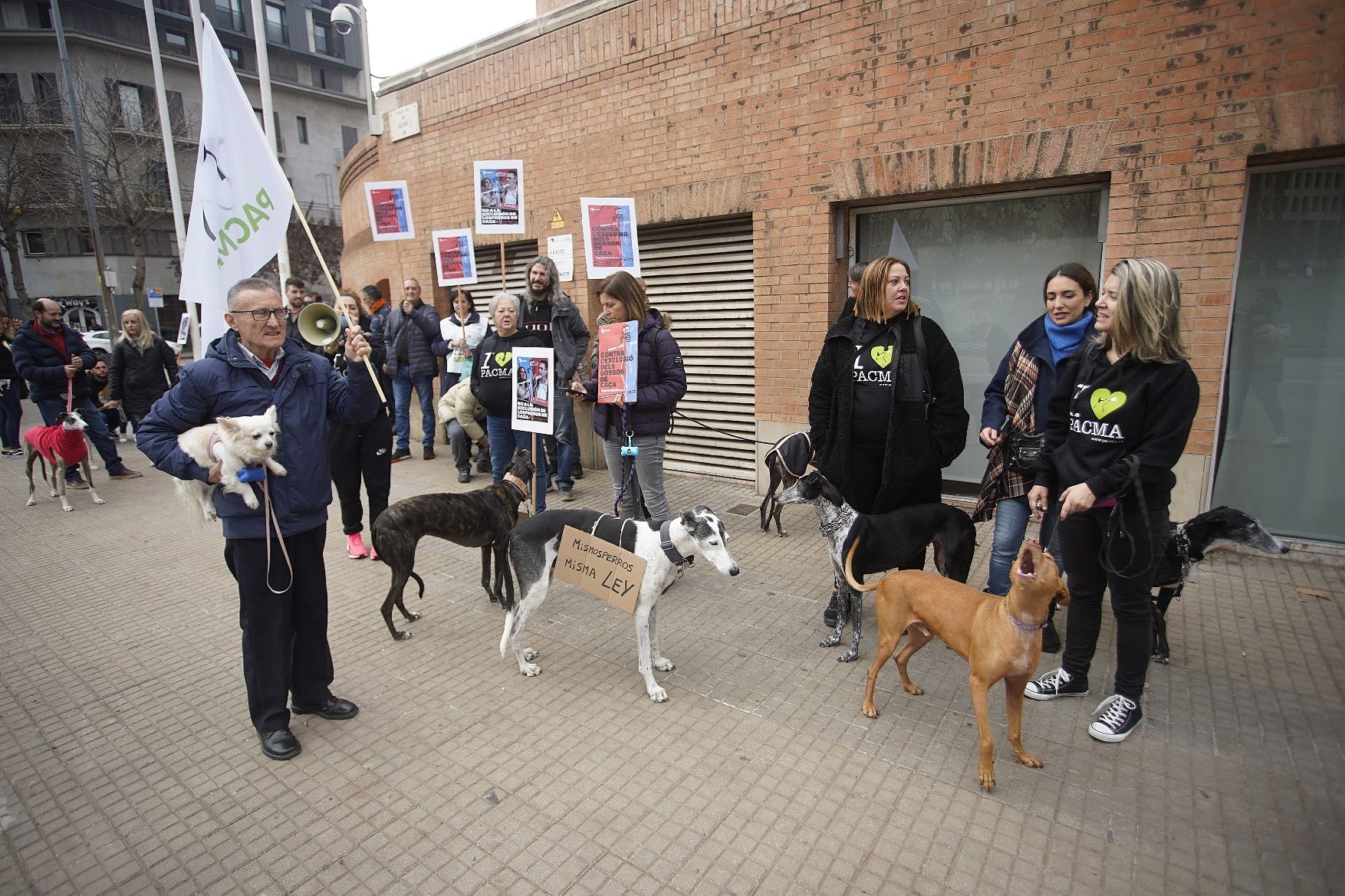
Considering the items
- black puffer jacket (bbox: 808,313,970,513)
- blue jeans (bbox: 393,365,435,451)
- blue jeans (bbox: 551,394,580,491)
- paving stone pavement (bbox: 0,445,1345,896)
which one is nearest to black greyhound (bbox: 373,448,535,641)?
paving stone pavement (bbox: 0,445,1345,896)

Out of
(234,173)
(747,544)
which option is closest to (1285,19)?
(747,544)

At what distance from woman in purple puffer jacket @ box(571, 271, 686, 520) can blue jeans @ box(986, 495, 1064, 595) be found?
2337mm

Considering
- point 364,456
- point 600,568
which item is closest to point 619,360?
point 600,568

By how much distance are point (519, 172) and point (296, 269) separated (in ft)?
109

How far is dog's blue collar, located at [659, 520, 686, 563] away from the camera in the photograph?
3.62 metres

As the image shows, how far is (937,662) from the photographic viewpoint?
3.92 m

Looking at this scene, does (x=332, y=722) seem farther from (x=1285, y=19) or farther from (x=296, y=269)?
(x=296, y=269)

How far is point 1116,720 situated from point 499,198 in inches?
246

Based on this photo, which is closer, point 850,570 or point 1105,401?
point 1105,401

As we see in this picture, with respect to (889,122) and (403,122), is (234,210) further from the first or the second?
(403,122)

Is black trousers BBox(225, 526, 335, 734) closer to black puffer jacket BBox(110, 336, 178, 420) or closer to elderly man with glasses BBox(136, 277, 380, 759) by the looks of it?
elderly man with glasses BBox(136, 277, 380, 759)

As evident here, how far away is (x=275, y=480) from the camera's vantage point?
124 inches

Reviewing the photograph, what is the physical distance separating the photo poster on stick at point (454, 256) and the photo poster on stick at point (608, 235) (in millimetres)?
1934

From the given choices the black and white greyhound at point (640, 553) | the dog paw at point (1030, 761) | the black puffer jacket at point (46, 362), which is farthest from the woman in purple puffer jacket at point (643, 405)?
the black puffer jacket at point (46, 362)
